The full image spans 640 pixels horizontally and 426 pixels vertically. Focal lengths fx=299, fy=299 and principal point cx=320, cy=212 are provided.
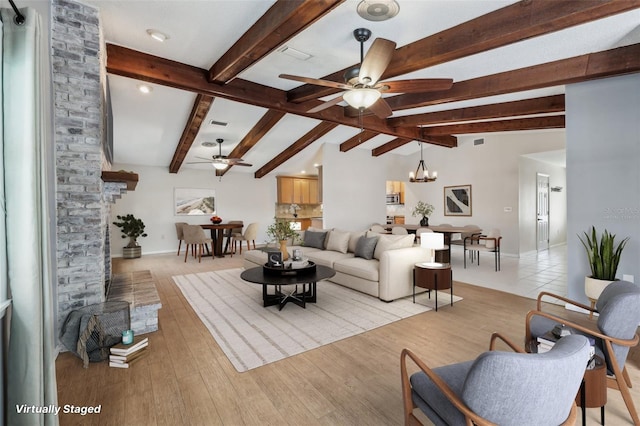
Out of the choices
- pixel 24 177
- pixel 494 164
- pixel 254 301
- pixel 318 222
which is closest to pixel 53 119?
pixel 24 177

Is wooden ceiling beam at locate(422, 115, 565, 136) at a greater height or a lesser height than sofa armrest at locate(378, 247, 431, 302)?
greater

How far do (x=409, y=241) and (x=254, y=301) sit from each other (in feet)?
8.04

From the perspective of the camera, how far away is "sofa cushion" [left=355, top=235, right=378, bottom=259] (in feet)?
15.5

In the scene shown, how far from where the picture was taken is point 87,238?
287cm

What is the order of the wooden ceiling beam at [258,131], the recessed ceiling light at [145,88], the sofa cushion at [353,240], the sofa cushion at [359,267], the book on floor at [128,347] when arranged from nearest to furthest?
the book on floor at [128,347] < the sofa cushion at [359,267] < the recessed ceiling light at [145,88] < the sofa cushion at [353,240] < the wooden ceiling beam at [258,131]

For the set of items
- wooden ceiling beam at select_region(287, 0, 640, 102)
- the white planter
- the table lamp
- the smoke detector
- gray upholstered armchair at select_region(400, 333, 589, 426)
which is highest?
the smoke detector

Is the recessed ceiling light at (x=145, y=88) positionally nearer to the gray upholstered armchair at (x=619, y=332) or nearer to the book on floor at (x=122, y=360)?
the book on floor at (x=122, y=360)

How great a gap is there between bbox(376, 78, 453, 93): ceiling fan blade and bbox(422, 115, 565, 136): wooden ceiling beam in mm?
4057

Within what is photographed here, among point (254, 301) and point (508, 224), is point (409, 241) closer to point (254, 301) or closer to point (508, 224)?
point (254, 301)

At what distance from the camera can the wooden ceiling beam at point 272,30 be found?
7.88 feet

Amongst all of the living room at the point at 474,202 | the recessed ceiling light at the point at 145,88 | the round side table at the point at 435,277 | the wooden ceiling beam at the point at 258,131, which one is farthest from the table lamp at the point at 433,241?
the recessed ceiling light at the point at 145,88

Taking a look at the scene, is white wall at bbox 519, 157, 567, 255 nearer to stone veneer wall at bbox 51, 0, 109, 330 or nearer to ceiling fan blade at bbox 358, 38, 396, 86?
ceiling fan blade at bbox 358, 38, 396, 86

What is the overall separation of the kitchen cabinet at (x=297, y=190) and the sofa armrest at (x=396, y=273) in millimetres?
7090

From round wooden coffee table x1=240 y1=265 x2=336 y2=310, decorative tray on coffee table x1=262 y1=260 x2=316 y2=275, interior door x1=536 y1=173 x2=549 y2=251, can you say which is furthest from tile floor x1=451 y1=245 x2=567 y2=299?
decorative tray on coffee table x1=262 y1=260 x2=316 y2=275
